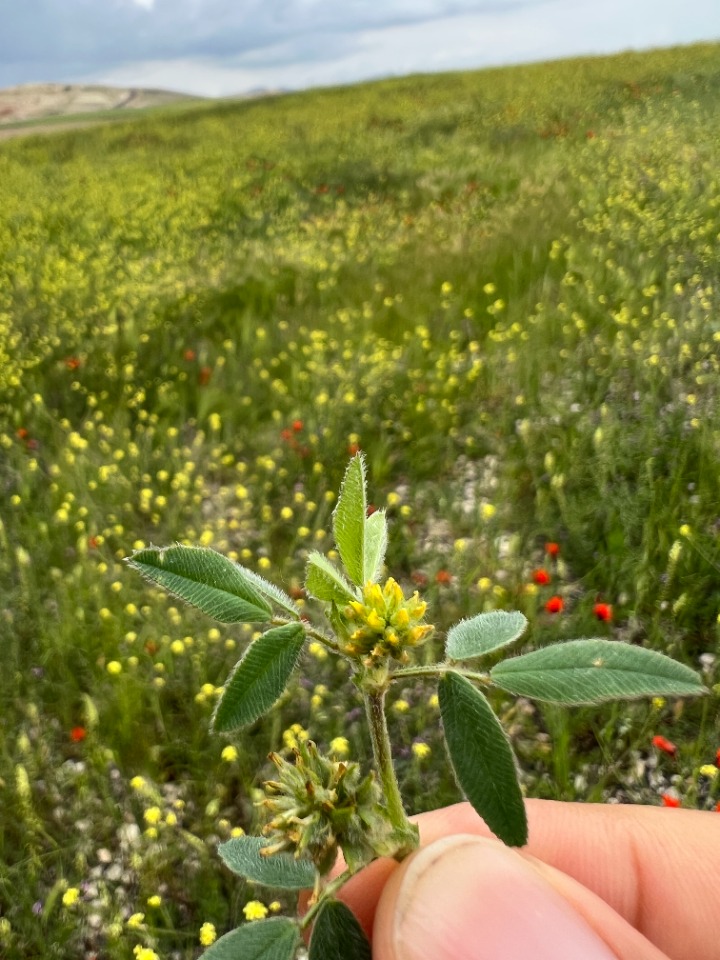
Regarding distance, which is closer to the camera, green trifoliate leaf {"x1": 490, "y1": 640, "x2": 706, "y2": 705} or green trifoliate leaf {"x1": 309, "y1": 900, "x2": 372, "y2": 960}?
green trifoliate leaf {"x1": 490, "y1": 640, "x2": 706, "y2": 705}

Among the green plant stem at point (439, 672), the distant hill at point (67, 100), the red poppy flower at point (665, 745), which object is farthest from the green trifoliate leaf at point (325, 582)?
the distant hill at point (67, 100)

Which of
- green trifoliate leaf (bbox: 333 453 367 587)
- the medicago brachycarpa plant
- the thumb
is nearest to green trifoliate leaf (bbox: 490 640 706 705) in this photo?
the medicago brachycarpa plant

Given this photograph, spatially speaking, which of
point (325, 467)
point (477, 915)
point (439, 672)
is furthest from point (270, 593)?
point (325, 467)

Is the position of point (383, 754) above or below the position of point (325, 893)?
above

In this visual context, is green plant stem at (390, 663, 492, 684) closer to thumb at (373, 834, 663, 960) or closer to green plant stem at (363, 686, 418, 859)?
green plant stem at (363, 686, 418, 859)

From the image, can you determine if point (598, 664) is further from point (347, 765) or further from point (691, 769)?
point (691, 769)

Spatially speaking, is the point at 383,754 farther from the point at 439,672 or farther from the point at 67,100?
the point at 67,100
